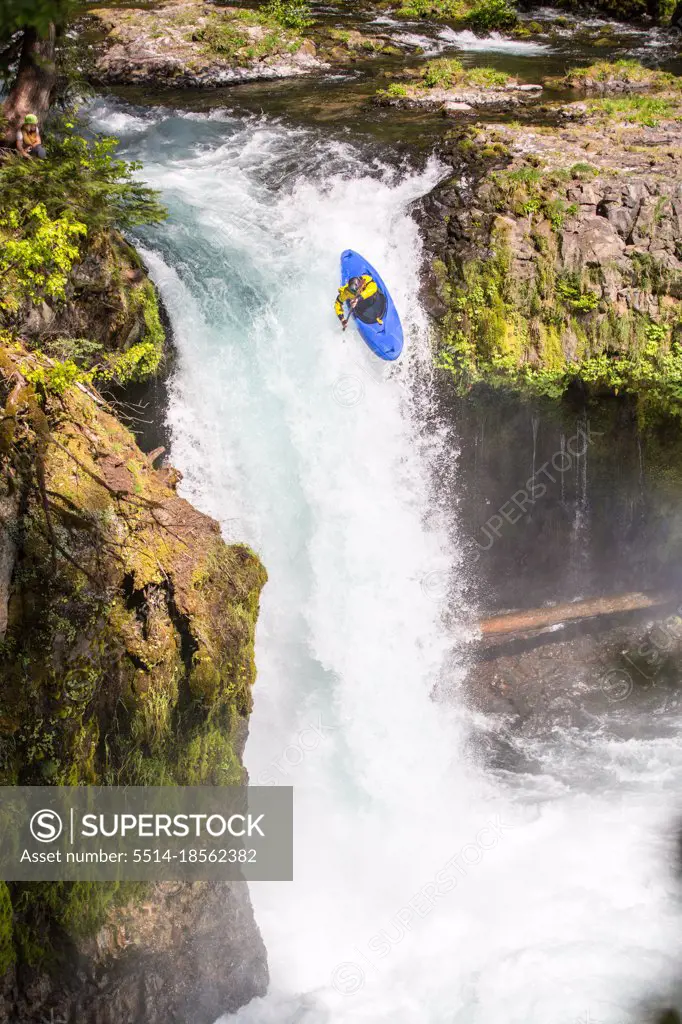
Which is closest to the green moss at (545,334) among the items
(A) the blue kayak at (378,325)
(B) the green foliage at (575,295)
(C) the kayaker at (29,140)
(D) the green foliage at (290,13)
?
(B) the green foliage at (575,295)

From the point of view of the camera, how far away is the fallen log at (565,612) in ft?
32.2

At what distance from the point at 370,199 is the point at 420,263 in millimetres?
1208

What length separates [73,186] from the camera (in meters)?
6.71

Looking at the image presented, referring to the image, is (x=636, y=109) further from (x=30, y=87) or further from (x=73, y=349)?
(x=73, y=349)

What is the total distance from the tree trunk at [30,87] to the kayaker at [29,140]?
60 mm

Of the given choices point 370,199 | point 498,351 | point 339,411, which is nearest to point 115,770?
point 339,411

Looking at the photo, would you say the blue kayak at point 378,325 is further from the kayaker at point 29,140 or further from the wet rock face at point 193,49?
the wet rock face at point 193,49

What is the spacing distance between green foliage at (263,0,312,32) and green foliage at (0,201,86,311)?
36.6ft

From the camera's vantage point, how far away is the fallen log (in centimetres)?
980

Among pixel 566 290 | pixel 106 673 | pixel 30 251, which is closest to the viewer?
pixel 106 673

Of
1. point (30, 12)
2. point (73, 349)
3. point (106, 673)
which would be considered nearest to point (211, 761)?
point (106, 673)

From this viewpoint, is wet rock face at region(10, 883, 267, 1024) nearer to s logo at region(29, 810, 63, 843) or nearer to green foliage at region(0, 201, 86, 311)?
s logo at region(29, 810, 63, 843)

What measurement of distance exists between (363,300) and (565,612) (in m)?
5.13

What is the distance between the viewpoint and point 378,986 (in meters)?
7.89
